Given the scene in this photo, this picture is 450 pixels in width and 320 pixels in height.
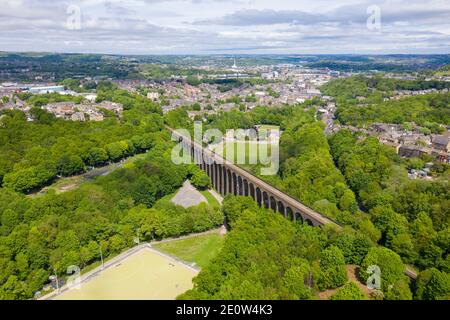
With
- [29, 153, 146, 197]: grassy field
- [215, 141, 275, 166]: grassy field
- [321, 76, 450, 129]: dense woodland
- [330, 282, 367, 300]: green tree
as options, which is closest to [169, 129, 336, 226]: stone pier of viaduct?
[215, 141, 275, 166]: grassy field

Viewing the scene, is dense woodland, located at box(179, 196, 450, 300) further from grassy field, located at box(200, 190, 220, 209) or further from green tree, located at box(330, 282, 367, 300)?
grassy field, located at box(200, 190, 220, 209)

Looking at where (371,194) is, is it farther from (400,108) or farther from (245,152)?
(400,108)

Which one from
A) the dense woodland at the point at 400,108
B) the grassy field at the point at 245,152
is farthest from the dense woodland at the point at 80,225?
the dense woodland at the point at 400,108

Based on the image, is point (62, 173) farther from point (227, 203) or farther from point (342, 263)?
point (342, 263)

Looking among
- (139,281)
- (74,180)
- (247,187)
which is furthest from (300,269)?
(74,180)

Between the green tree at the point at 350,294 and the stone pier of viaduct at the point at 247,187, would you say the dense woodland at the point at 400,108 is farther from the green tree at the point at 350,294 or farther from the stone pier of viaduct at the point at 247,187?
the green tree at the point at 350,294

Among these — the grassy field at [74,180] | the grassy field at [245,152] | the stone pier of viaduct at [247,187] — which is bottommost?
the grassy field at [74,180]
